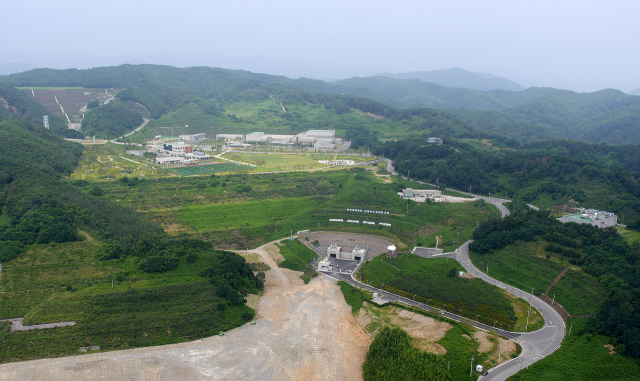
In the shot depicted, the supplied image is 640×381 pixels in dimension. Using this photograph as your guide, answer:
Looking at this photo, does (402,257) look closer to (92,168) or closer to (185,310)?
(185,310)

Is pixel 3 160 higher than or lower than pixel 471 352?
higher

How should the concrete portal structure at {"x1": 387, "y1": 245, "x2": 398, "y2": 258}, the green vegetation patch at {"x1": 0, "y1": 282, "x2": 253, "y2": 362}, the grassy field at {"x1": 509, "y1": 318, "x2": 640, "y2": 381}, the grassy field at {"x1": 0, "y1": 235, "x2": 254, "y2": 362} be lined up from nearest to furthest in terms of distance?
the grassy field at {"x1": 509, "y1": 318, "x2": 640, "y2": 381}
the green vegetation patch at {"x1": 0, "y1": 282, "x2": 253, "y2": 362}
the grassy field at {"x1": 0, "y1": 235, "x2": 254, "y2": 362}
the concrete portal structure at {"x1": 387, "y1": 245, "x2": 398, "y2": 258}

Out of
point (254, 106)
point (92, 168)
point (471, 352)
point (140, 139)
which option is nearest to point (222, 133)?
point (140, 139)

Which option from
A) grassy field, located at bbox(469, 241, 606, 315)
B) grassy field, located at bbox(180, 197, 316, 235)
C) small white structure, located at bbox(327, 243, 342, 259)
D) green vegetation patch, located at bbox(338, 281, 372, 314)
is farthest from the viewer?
grassy field, located at bbox(180, 197, 316, 235)

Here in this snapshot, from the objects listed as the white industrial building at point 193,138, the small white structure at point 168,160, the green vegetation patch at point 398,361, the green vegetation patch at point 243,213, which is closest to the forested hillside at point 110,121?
the white industrial building at point 193,138

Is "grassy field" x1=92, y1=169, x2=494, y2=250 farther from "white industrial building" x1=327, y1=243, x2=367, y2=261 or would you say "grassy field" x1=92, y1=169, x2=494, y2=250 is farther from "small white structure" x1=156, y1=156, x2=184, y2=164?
"small white structure" x1=156, y1=156, x2=184, y2=164

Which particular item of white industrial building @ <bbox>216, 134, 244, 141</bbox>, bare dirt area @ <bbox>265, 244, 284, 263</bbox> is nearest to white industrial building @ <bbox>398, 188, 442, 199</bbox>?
bare dirt area @ <bbox>265, 244, 284, 263</bbox>
